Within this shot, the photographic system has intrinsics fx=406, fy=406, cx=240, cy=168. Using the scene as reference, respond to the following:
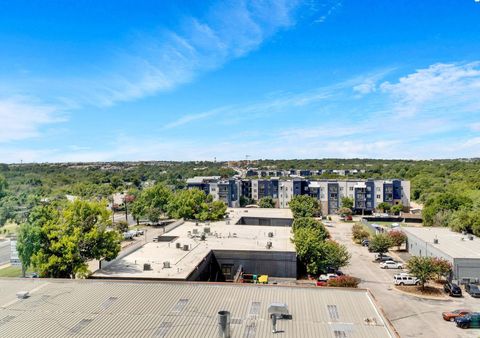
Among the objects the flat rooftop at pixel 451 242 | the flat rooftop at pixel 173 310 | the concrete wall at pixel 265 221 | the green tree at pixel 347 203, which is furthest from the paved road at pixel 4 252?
the green tree at pixel 347 203

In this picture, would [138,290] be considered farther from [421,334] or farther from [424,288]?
[424,288]

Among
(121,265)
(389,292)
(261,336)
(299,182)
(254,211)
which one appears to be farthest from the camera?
(299,182)

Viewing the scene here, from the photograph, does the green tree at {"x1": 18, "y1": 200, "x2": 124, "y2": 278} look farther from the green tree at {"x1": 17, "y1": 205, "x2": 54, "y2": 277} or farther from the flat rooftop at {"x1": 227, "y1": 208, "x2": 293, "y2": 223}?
the flat rooftop at {"x1": 227, "y1": 208, "x2": 293, "y2": 223}

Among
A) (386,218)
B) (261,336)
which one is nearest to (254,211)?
(386,218)

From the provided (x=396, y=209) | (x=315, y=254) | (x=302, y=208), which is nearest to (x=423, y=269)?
(x=315, y=254)

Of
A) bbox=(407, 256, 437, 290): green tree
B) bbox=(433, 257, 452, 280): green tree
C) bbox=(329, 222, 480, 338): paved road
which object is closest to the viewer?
bbox=(329, 222, 480, 338): paved road

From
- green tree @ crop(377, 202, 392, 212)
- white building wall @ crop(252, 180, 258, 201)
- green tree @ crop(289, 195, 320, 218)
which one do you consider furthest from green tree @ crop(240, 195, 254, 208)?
green tree @ crop(377, 202, 392, 212)
